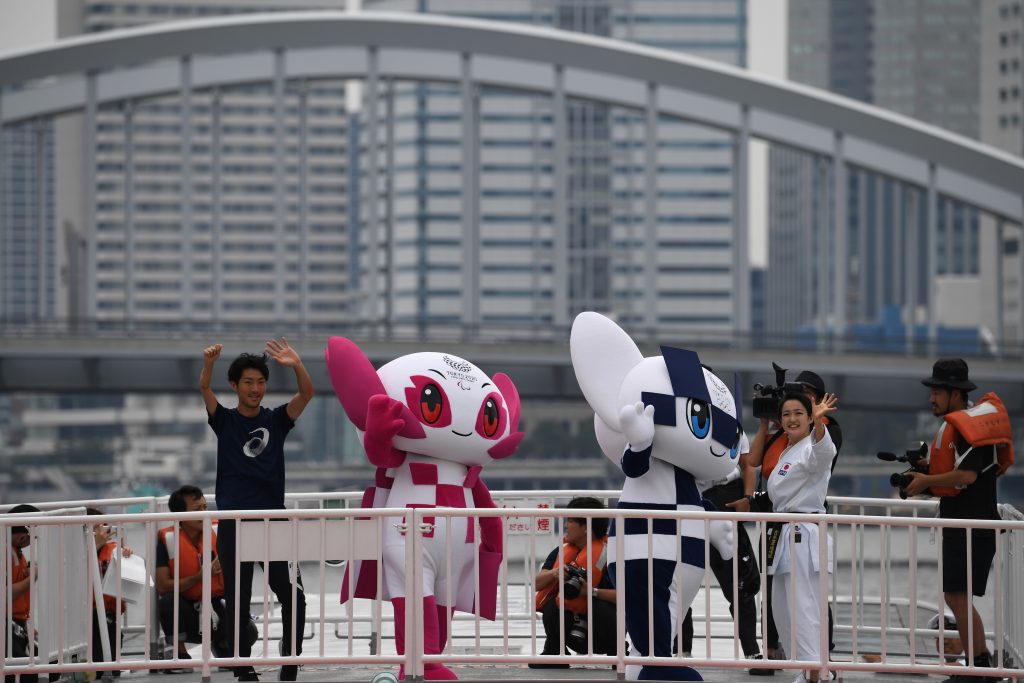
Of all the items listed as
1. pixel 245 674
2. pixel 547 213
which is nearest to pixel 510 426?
pixel 245 674

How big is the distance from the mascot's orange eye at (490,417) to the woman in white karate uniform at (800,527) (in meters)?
1.15

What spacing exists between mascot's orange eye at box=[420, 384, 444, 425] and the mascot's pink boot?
30.2 inches

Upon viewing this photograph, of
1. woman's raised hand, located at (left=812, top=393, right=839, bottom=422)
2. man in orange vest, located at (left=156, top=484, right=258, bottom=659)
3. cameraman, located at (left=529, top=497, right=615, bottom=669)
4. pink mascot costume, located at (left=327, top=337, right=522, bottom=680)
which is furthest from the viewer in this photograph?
man in orange vest, located at (left=156, top=484, right=258, bottom=659)

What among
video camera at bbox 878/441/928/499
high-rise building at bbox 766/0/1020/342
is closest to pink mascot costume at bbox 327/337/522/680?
video camera at bbox 878/441/928/499

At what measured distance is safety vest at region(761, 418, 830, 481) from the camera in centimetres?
673

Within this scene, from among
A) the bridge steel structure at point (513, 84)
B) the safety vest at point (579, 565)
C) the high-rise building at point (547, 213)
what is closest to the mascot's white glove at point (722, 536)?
the safety vest at point (579, 565)

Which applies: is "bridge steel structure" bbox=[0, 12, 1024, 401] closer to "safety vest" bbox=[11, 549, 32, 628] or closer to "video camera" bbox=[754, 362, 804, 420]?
"video camera" bbox=[754, 362, 804, 420]

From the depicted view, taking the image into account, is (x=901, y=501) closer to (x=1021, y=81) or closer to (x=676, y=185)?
(x=1021, y=81)

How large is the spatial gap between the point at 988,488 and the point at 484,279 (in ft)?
351

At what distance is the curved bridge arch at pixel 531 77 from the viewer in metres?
30.0

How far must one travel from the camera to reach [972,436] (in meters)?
6.38

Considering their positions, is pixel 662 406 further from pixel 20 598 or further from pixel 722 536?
pixel 20 598

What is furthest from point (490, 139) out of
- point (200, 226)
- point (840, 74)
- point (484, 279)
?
point (840, 74)

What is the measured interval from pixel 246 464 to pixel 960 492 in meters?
3.01
